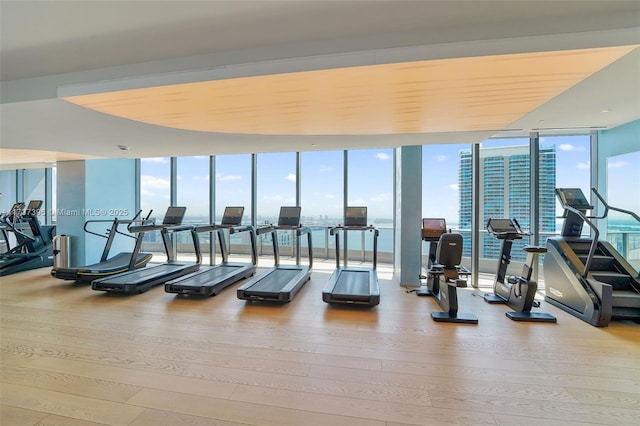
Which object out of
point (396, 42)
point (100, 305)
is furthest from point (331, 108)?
point (100, 305)

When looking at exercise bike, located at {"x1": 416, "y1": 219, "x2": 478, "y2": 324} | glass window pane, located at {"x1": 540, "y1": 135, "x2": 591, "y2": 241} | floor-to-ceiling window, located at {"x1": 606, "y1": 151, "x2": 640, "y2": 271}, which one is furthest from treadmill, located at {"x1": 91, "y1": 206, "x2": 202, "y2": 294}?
floor-to-ceiling window, located at {"x1": 606, "y1": 151, "x2": 640, "y2": 271}

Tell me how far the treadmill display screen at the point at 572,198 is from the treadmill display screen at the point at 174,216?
275 inches

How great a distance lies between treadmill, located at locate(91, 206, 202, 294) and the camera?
15.1 feet

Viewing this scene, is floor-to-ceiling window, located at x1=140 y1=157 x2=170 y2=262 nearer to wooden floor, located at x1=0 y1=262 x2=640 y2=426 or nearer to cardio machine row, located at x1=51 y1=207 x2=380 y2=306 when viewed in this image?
cardio machine row, located at x1=51 y1=207 x2=380 y2=306

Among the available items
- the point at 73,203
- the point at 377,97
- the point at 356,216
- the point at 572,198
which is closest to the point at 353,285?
the point at 356,216

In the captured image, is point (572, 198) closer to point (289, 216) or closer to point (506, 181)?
point (506, 181)

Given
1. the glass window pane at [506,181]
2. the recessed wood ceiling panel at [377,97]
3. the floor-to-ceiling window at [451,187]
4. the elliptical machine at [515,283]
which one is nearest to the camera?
the recessed wood ceiling panel at [377,97]

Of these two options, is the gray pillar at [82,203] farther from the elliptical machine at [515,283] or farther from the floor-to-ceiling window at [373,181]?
the elliptical machine at [515,283]

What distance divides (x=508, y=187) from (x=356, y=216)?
3124 mm

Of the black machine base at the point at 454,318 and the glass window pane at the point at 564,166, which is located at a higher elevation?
the glass window pane at the point at 564,166

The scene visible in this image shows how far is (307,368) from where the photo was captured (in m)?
2.50

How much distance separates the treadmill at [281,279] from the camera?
4176 millimetres

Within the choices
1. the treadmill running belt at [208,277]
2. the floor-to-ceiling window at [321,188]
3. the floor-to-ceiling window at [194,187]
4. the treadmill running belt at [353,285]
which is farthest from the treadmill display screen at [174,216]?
the treadmill running belt at [353,285]

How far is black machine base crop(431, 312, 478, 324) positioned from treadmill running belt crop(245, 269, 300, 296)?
7.38 feet
